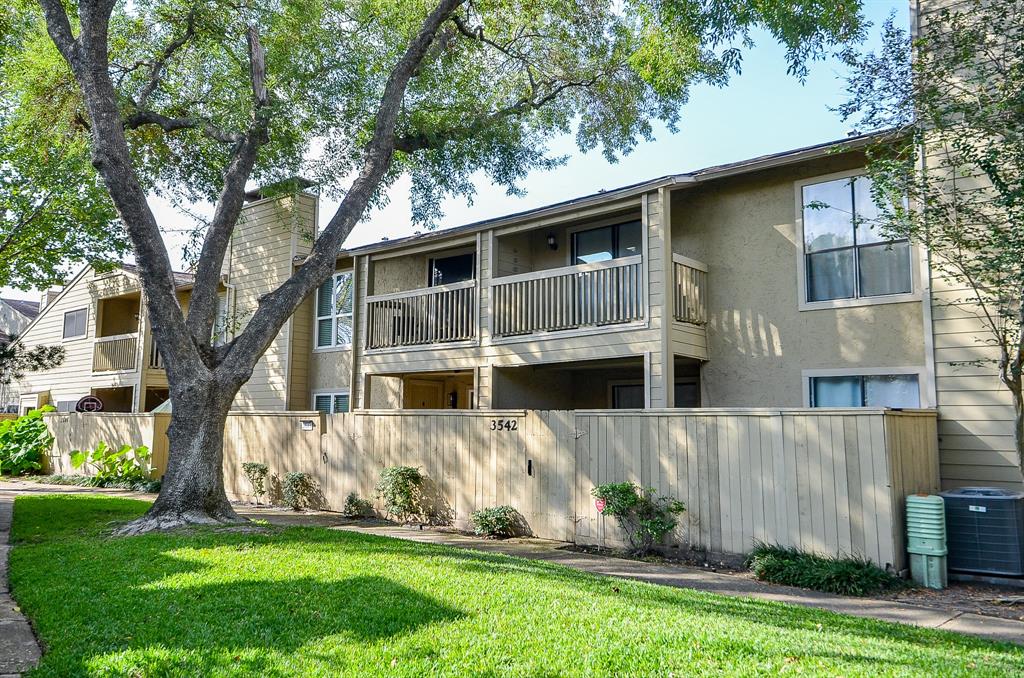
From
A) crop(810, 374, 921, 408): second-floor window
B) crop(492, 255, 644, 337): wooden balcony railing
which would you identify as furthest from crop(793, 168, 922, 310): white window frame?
crop(492, 255, 644, 337): wooden balcony railing

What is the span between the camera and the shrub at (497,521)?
11055 mm

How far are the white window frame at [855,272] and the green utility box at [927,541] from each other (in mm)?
3455

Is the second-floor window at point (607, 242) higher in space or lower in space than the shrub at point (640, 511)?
higher

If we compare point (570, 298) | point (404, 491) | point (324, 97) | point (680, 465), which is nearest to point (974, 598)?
point (680, 465)

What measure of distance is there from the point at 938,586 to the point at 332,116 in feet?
45.1

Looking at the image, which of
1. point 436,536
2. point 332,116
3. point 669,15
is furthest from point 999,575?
point 332,116

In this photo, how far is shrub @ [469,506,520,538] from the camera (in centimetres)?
1105

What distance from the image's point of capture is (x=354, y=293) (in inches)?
680

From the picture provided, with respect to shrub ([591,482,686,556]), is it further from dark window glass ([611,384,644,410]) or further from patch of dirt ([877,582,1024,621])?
dark window glass ([611,384,644,410])

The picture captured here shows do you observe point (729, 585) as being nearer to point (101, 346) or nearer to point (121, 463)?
point (121, 463)

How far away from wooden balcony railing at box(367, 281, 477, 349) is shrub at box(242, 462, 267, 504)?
11.0 ft

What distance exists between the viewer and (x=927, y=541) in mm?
7984

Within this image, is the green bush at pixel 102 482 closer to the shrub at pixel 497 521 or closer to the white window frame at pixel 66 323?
the white window frame at pixel 66 323

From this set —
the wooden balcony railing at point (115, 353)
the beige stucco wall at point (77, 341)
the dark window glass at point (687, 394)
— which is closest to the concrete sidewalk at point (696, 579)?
the dark window glass at point (687, 394)
